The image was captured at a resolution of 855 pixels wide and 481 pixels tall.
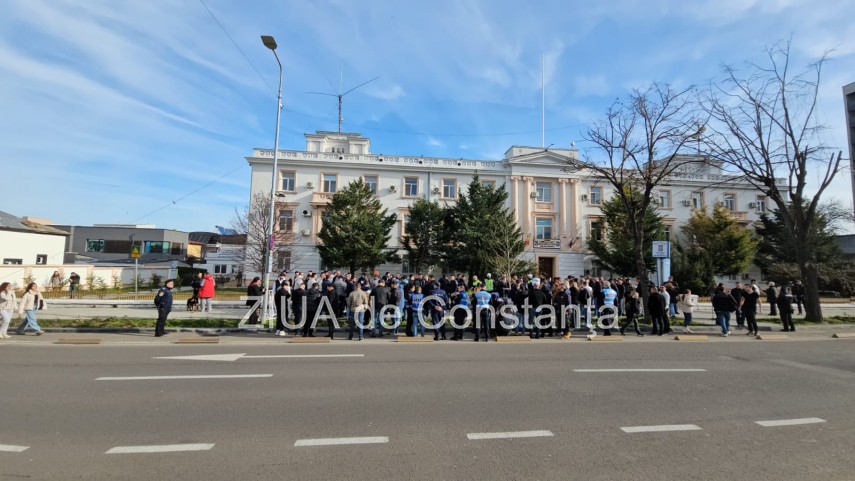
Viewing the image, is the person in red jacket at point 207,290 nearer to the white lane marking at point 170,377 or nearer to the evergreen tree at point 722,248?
the white lane marking at point 170,377

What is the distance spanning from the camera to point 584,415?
5613mm

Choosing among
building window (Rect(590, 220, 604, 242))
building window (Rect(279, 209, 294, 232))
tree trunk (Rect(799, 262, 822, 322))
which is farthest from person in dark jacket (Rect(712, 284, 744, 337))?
building window (Rect(279, 209, 294, 232))

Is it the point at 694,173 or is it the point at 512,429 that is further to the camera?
the point at 694,173

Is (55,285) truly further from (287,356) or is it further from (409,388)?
(409,388)

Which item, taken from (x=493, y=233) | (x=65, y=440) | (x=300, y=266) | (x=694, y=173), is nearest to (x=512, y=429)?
(x=65, y=440)

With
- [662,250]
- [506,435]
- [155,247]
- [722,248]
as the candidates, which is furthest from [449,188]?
[155,247]

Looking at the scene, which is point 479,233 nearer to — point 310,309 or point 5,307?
point 310,309

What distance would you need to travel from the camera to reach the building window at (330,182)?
3891 centimetres

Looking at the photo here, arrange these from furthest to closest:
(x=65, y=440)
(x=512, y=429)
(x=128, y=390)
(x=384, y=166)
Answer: (x=384, y=166), (x=128, y=390), (x=512, y=429), (x=65, y=440)

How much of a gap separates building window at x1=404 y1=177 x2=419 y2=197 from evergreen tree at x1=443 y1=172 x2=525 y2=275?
589cm

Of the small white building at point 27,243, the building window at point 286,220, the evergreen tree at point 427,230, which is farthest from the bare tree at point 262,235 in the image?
the small white building at point 27,243

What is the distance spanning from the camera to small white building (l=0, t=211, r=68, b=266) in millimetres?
36188

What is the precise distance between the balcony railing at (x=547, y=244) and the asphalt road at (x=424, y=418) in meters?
29.7

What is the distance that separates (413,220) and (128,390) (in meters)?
29.0
